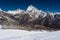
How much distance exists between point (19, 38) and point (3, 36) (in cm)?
33

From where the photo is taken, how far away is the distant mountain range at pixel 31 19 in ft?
13.2

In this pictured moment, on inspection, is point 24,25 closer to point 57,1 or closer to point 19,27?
point 19,27

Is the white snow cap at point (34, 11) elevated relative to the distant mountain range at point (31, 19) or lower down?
elevated

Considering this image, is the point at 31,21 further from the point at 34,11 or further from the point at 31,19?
the point at 34,11

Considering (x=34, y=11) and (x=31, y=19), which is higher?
(x=34, y=11)

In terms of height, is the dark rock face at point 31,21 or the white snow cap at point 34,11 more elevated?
the white snow cap at point 34,11

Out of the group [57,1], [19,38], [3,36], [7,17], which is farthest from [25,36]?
[57,1]

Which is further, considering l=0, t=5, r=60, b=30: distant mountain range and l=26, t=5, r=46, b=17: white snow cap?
l=26, t=5, r=46, b=17: white snow cap

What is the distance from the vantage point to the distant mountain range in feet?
13.2

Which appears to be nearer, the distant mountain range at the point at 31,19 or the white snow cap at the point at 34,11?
the distant mountain range at the point at 31,19

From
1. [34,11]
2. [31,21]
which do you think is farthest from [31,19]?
[34,11]

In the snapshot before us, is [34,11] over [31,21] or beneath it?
over

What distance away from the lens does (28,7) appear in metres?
4.13

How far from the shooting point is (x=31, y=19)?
4254 millimetres
